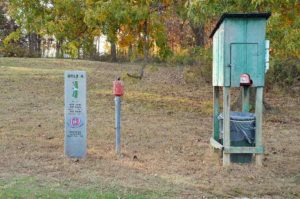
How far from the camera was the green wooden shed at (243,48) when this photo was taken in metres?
7.07

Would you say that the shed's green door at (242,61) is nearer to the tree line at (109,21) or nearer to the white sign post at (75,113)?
the white sign post at (75,113)

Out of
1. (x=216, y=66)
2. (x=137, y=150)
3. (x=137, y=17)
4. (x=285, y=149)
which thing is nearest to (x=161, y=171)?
(x=137, y=150)

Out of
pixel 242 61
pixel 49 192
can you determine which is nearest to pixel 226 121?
pixel 242 61

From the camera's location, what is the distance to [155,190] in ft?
19.7

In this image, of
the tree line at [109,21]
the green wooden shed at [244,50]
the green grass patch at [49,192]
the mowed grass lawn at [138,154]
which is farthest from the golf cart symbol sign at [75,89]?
the tree line at [109,21]

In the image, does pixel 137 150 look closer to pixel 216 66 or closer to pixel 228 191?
pixel 216 66

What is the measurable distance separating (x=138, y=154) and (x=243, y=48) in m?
2.29

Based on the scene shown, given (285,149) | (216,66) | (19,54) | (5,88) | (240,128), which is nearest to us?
(240,128)

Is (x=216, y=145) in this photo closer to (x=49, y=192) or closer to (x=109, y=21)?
(x=49, y=192)

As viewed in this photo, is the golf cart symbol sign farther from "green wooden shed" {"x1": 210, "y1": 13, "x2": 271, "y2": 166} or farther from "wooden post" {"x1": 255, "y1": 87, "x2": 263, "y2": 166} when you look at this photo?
"wooden post" {"x1": 255, "y1": 87, "x2": 263, "y2": 166}

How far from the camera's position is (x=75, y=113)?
7566mm

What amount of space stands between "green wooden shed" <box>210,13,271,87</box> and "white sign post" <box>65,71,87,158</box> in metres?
2.05

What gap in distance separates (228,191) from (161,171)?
3.72ft

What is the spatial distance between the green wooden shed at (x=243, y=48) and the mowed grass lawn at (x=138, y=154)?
1269 millimetres
